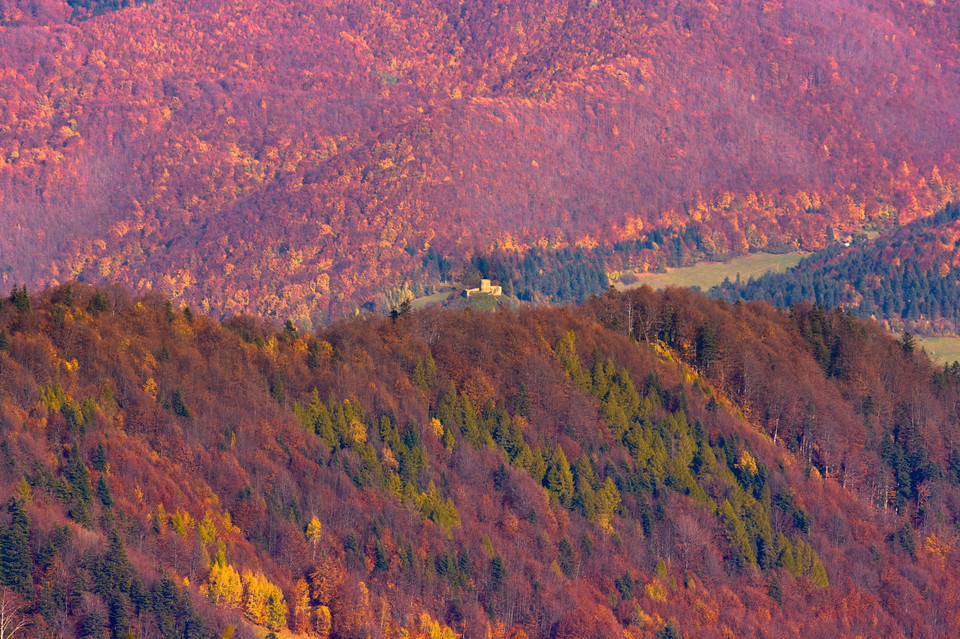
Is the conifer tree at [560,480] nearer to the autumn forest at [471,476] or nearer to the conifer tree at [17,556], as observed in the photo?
the autumn forest at [471,476]

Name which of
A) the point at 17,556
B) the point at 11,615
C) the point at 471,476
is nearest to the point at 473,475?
the point at 471,476

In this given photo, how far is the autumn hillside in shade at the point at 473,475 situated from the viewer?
431 feet

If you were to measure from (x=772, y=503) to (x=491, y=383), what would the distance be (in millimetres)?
27887

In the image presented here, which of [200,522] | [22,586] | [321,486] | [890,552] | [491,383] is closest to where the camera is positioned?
[22,586]

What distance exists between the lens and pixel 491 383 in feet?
553

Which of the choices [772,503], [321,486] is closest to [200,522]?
[321,486]

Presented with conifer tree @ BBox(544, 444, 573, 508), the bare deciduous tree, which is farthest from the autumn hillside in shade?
the bare deciduous tree

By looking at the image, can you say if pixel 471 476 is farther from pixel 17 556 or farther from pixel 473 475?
pixel 17 556

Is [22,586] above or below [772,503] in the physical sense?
above

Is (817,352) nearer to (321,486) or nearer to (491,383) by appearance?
(491,383)

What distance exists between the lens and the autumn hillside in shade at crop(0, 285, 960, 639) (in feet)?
431

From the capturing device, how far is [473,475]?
154875 mm

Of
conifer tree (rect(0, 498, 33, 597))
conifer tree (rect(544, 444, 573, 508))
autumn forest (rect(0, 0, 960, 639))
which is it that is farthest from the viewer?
conifer tree (rect(544, 444, 573, 508))

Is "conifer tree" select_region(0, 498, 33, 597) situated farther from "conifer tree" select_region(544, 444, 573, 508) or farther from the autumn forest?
"conifer tree" select_region(544, 444, 573, 508)
